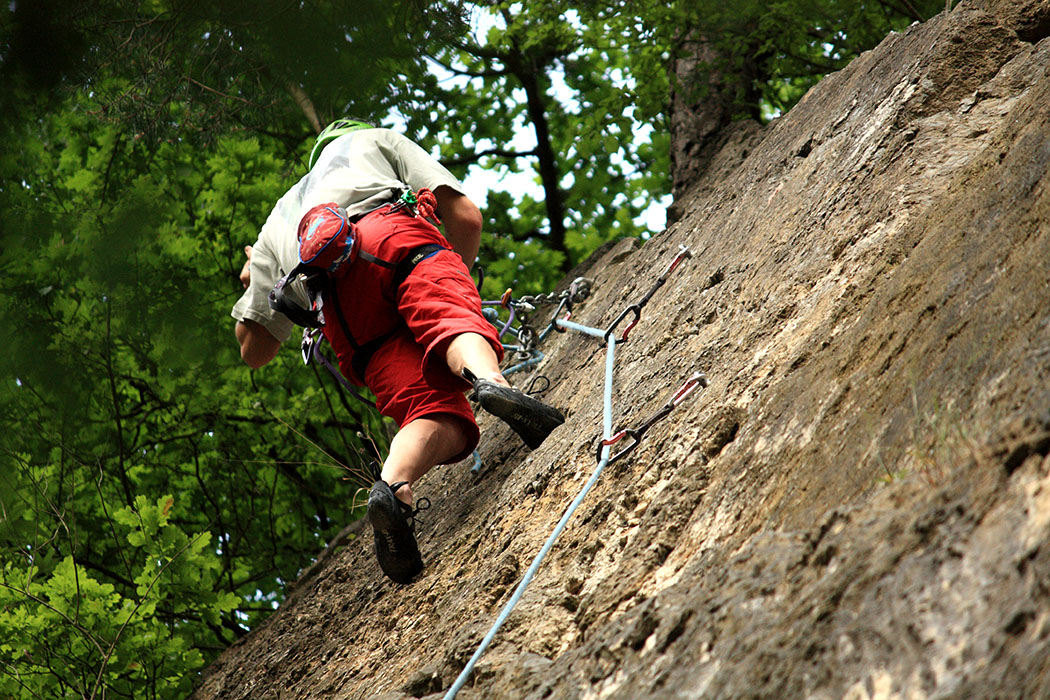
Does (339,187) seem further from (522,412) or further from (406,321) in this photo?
(522,412)

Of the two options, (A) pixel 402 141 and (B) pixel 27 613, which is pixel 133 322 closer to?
(A) pixel 402 141

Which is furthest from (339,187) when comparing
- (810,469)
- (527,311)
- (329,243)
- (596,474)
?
(810,469)

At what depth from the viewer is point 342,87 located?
271cm

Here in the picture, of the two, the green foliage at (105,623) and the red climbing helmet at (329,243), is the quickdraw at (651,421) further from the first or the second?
the green foliage at (105,623)

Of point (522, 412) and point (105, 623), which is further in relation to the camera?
point (105, 623)

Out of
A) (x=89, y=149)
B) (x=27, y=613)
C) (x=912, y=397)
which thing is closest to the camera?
(x=912, y=397)

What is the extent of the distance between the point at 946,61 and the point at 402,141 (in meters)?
2.12

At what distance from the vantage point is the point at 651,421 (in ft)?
9.44

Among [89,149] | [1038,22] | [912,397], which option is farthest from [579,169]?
[912,397]

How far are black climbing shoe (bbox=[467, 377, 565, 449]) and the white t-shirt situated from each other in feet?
3.45

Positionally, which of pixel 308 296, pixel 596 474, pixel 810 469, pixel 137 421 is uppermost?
pixel 137 421

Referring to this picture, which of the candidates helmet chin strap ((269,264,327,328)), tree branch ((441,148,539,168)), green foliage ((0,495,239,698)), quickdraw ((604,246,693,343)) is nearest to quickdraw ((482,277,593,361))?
quickdraw ((604,246,693,343))

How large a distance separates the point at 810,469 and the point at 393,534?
1593 mm

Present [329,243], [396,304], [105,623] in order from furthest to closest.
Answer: [105,623]
[396,304]
[329,243]
